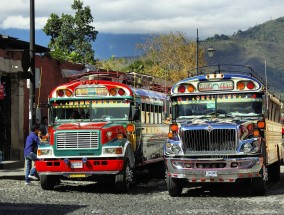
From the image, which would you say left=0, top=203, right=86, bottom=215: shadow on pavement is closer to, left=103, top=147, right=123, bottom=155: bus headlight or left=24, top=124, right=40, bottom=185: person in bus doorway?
left=103, top=147, right=123, bottom=155: bus headlight

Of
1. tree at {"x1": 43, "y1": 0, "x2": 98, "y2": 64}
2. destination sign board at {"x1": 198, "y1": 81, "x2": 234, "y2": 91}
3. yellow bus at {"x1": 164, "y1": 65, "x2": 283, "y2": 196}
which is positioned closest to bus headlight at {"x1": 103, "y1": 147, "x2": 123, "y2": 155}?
yellow bus at {"x1": 164, "y1": 65, "x2": 283, "y2": 196}

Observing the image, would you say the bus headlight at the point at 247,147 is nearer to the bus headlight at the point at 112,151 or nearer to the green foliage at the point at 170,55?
the bus headlight at the point at 112,151

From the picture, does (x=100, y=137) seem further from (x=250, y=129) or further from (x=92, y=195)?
(x=250, y=129)

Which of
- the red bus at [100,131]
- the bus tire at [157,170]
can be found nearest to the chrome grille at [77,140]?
the red bus at [100,131]

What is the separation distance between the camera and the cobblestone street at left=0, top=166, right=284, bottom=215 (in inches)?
442

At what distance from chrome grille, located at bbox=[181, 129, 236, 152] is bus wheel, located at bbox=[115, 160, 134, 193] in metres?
1.92

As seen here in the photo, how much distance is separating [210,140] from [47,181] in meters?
4.52

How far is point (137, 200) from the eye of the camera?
12938 mm

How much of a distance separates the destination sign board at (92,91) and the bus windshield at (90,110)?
199mm

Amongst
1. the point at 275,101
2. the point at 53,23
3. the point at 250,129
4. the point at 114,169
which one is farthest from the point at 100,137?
the point at 53,23

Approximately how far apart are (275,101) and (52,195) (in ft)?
23.6

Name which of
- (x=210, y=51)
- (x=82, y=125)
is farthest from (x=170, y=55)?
(x=82, y=125)

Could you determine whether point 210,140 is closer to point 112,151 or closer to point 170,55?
point 112,151

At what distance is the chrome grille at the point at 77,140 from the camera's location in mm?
14125
